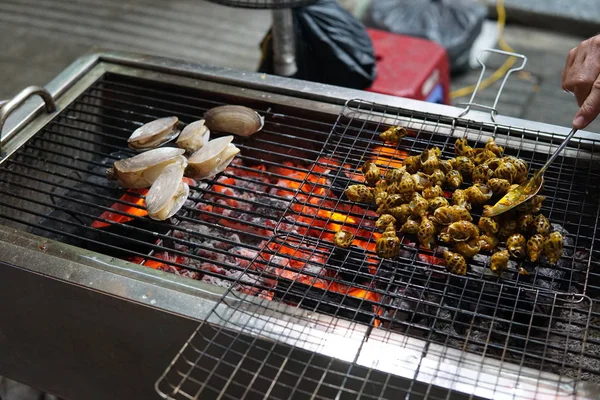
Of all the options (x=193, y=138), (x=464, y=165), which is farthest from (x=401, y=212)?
(x=193, y=138)

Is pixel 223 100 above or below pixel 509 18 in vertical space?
above

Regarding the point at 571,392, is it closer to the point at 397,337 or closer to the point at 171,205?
the point at 397,337

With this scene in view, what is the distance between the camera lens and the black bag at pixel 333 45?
4039mm

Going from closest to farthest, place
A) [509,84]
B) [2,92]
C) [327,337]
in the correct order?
[327,337], [2,92], [509,84]

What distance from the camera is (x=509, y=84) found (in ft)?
20.0

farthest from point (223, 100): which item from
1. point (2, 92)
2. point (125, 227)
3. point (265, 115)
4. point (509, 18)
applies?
point (509, 18)

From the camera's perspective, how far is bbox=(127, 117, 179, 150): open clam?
311 cm

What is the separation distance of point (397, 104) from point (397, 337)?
4.62ft

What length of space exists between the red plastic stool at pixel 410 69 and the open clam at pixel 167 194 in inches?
71.7

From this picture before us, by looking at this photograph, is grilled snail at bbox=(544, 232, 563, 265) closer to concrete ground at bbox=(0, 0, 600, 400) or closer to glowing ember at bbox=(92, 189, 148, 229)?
glowing ember at bbox=(92, 189, 148, 229)

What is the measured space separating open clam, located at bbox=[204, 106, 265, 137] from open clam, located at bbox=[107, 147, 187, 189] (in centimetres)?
31

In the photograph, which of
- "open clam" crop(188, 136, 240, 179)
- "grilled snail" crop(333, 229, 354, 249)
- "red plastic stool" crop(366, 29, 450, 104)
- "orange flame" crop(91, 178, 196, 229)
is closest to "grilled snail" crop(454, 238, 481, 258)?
"grilled snail" crop(333, 229, 354, 249)

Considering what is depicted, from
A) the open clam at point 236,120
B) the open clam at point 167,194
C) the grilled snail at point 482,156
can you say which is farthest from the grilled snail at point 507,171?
the open clam at point 167,194

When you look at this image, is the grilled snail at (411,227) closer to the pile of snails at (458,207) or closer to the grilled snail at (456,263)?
the pile of snails at (458,207)
